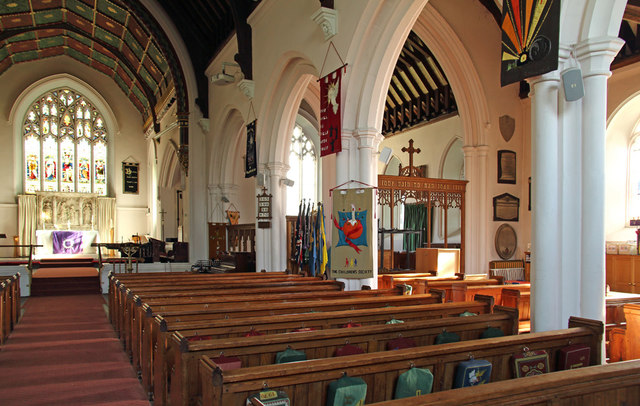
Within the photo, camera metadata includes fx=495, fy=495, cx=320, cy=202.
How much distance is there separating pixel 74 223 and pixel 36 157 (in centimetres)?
271

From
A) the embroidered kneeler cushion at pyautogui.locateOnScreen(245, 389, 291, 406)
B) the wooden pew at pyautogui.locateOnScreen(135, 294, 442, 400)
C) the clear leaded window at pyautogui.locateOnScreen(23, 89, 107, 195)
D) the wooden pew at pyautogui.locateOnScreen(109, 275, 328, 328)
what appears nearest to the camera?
the embroidered kneeler cushion at pyautogui.locateOnScreen(245, 389, 291, 406)

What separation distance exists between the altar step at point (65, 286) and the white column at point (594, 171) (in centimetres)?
994

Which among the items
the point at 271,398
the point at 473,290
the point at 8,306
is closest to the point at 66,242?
the point at 8,306

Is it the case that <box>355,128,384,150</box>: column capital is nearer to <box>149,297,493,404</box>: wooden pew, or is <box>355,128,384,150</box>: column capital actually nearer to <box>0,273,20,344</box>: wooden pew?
<box>149,297,493,404</box>: wooden pew

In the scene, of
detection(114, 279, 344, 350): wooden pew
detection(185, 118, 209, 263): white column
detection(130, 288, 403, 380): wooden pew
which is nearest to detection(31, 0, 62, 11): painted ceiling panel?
detection(185, 118, 209, 263): white column

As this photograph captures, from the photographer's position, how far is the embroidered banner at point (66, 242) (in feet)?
54.7

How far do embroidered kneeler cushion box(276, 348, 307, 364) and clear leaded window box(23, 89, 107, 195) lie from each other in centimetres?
1784

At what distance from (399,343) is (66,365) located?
→ 3268 millimetres

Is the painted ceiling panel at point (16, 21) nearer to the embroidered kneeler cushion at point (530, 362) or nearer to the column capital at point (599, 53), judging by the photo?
the column capital at point (599, 53)

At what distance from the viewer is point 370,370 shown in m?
2.22

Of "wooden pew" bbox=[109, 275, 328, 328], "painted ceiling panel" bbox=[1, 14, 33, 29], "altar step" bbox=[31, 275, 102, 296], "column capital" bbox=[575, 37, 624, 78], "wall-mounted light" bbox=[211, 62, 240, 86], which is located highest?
"painted ceiling panel" bbox=[1, 14, 33, 29]

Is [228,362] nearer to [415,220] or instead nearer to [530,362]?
[530,362]

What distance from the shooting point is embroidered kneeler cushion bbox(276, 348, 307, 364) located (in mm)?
2590

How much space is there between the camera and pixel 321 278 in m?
6.33
